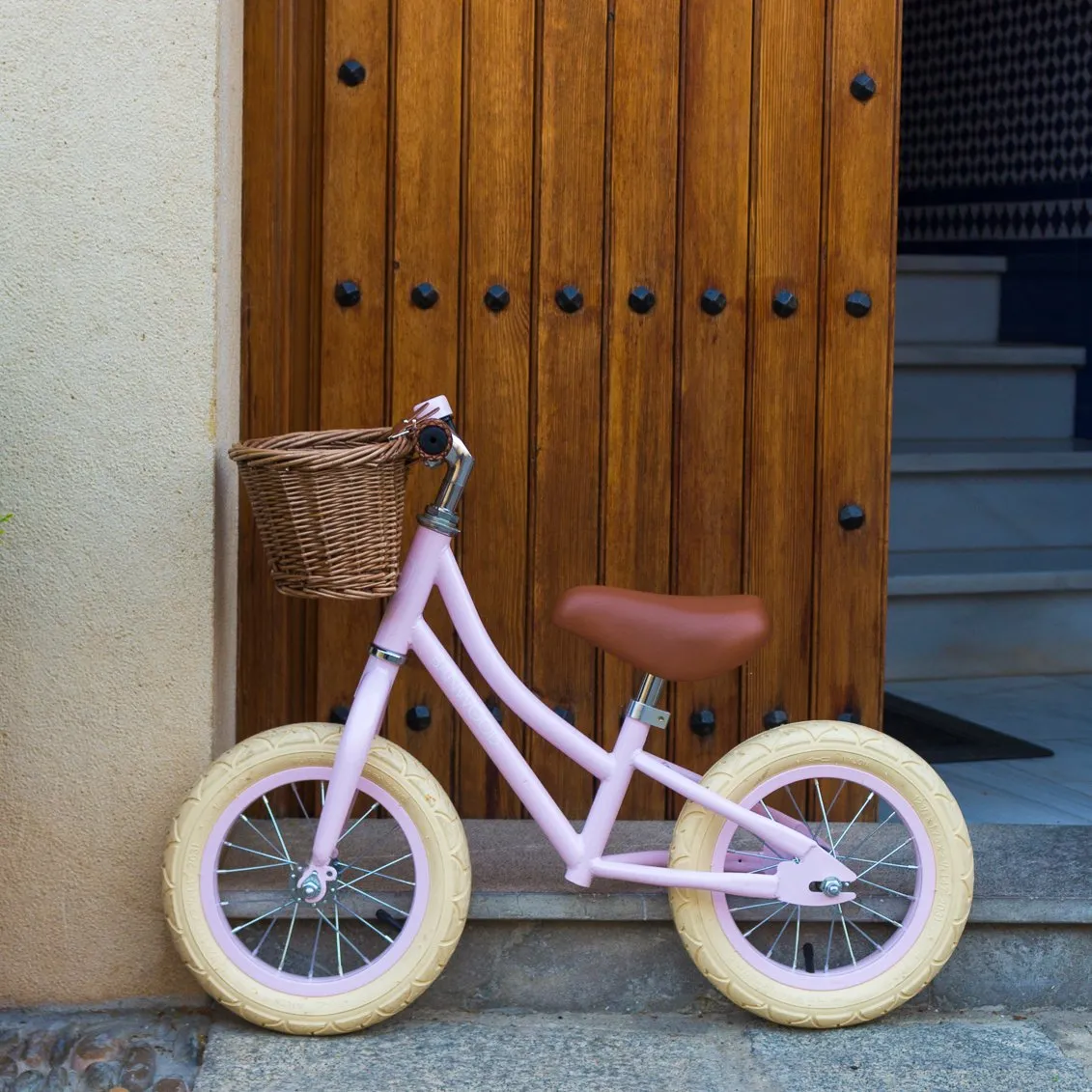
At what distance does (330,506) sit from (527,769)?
58cm

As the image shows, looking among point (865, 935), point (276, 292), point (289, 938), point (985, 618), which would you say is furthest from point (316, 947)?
point (985, 618)

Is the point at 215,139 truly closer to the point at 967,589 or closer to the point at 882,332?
the point at 882,332

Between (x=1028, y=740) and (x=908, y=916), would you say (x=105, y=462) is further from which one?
(x=1028, y=740)

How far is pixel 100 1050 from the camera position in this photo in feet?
8.47

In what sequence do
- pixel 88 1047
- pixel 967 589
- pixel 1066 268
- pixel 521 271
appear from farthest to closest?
pixel 1066 268
pixel 967 589
pixel 521 271
pixel 88 1047

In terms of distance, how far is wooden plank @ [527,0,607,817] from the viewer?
3.01 m

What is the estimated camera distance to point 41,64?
2.59 metres

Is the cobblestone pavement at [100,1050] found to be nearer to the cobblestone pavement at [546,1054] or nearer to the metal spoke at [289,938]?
the cobblestone pavement at [546,1054]

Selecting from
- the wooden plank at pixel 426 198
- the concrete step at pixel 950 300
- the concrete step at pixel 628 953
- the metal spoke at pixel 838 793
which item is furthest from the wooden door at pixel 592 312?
the concrete step at pixel 950 300

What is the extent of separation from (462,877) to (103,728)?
2.11ft

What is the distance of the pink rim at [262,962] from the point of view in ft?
8.52

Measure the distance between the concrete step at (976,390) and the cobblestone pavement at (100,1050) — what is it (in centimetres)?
344

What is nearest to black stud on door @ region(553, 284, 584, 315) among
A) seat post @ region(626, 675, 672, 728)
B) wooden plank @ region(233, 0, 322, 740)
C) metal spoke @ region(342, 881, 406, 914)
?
wooden plank @ region(233, 0, 322, 740)

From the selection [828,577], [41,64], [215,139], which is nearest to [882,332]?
[828,577]
